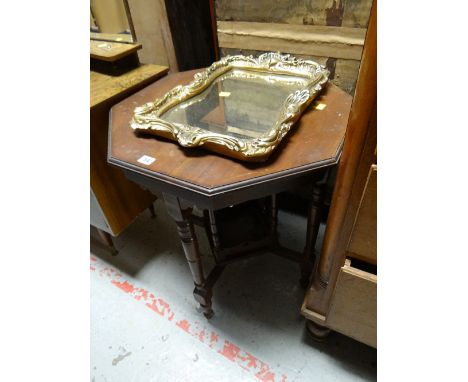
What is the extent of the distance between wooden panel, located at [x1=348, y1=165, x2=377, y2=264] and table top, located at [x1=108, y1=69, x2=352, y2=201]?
4.7 inches

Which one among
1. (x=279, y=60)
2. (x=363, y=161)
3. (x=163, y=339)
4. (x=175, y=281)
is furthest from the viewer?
(x=175, y=281)

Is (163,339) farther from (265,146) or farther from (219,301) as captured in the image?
(265,146)

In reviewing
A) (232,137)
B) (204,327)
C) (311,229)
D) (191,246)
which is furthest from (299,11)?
(204,327)

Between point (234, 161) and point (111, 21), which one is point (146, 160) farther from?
point (111, 21)

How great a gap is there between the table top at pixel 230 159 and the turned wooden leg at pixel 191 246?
0.10 m

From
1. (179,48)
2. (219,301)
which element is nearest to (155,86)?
(179,48)

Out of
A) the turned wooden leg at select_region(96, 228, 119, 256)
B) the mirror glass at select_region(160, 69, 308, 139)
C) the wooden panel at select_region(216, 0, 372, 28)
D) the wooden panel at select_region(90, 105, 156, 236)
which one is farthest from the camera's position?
the turned wooden leg at select_region(96, 228, 119, 256)

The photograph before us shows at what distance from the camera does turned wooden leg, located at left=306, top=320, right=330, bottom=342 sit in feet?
3.04

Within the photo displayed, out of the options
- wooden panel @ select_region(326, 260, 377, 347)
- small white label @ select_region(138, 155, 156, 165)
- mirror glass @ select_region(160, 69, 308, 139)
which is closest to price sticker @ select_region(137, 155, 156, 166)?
small white label @ select_region(138, 155, 156, 165)

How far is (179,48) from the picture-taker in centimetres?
121

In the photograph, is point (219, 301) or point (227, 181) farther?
point (219, 301)

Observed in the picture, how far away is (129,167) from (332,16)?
0.75 meters

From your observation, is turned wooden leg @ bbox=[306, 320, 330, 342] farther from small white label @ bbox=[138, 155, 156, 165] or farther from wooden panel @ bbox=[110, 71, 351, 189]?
small white label @ bbox=[138, 155, 156, 165]

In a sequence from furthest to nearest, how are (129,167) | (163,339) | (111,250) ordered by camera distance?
(111,250) → (163,339) → (129,167)
